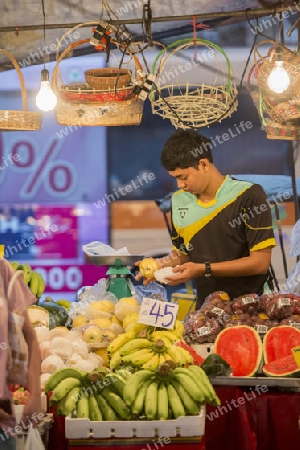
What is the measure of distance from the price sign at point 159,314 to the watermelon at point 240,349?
0.29 meters

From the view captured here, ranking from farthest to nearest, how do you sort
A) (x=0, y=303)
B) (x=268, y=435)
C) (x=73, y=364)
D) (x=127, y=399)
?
(x=73, y=364), (x=268, y=435), (x=127, y=399), (x=0, y=303)

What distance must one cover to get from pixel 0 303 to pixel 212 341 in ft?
4.96

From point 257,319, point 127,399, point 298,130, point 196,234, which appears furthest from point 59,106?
point 127,399

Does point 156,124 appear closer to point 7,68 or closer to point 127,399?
point 7,68

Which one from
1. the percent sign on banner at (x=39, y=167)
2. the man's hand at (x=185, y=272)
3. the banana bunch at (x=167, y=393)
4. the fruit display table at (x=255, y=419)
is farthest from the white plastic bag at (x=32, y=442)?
the percent sign on banner at (x=39, y=167)

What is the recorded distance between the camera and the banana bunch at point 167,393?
3020 millimetres

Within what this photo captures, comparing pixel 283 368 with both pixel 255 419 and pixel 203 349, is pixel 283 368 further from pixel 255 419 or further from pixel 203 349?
pixel 203 349

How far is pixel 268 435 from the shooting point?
341cm

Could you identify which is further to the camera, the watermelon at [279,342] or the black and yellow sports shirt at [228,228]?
the black and yellow sports shirt at [228,228]

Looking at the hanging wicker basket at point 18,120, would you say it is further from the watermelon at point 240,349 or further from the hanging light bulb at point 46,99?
the watermelon at point 240,349

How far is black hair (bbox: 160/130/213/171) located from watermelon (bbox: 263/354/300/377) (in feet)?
4.32


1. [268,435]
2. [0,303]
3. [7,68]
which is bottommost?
[268,435]

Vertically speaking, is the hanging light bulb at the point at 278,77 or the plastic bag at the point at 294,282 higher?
the hanging light bulb at the point at 278,77

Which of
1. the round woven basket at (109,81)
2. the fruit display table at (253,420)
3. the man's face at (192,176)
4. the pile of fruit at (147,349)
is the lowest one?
the fruit display table at (253,420)
